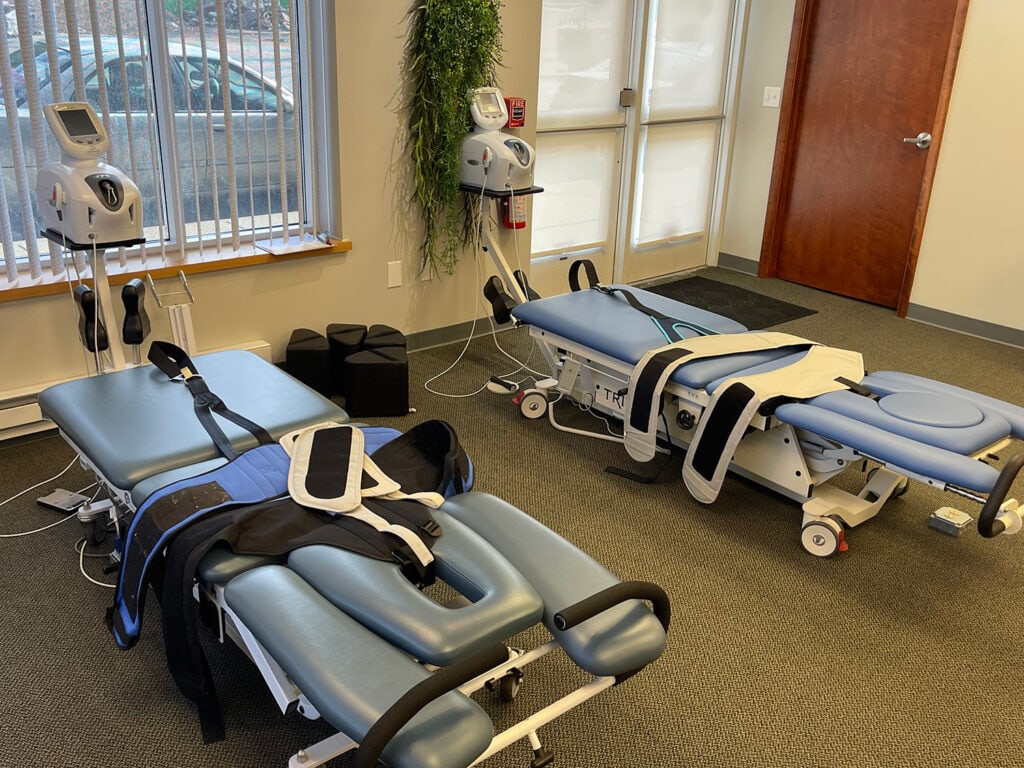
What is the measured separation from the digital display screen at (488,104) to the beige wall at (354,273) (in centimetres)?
20

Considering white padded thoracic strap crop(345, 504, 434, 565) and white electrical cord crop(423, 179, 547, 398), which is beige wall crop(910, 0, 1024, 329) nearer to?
white electrical cord crop(423, 179, 547, 398)

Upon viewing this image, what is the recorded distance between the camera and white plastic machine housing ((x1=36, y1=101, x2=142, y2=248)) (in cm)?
258

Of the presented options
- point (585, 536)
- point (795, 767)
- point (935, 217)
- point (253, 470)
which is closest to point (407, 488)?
point (253, 470)

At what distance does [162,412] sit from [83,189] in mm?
748

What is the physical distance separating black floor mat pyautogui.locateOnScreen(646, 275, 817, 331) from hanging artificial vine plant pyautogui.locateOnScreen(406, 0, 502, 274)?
1.63 meters

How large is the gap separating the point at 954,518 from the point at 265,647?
86.9 inches

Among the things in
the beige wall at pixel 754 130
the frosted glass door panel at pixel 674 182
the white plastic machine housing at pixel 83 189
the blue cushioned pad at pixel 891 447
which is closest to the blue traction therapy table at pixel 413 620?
the white plastic machine housing at pixel 83 189

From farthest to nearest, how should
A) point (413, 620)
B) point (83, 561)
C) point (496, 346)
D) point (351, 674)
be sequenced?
point (496, 346), point (83, 561), point (413, 620), point (351, 674)

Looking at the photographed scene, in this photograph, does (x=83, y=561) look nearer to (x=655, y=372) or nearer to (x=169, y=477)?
(x=169, y=477)

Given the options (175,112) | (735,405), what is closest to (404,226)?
(175,112)

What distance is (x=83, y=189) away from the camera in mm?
2574

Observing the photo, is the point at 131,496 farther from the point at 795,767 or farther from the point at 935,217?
the point at 935,217

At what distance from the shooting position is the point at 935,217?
4.65 m

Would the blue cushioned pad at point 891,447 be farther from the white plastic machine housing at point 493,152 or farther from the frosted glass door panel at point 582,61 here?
the frosted glass door panel at point 582,61
